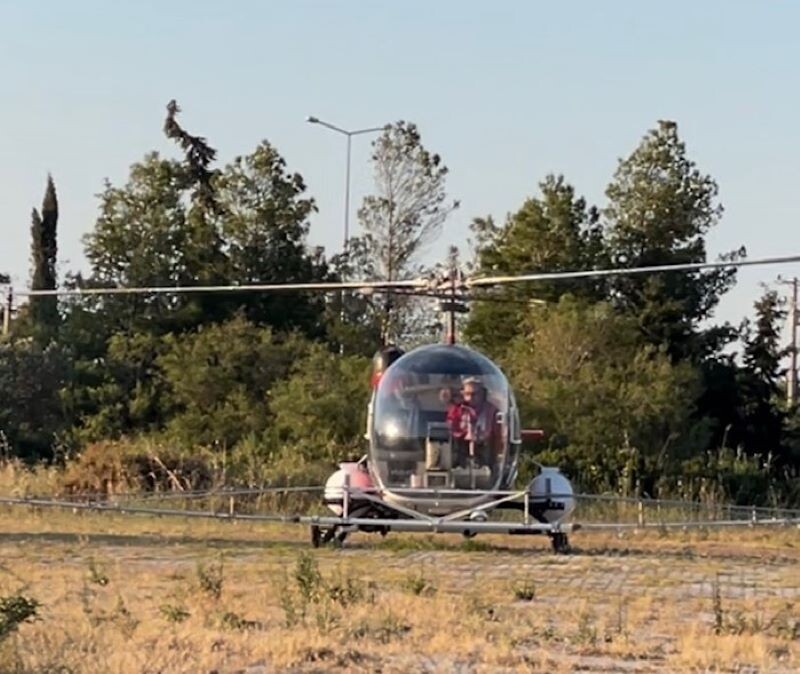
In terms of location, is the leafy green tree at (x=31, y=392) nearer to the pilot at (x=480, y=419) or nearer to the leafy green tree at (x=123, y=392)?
the leafy green tree at (x=123, y=392)

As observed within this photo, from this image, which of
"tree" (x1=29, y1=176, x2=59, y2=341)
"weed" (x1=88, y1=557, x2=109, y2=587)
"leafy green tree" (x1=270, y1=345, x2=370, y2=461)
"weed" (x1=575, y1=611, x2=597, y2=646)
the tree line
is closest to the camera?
"weed" (x1=575, y1=611, x2=597, y2=646)

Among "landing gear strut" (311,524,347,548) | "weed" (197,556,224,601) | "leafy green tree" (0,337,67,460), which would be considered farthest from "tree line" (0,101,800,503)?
"weed" (197,556,224,601)

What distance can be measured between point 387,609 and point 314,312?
36.6m

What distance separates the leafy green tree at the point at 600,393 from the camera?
114ft

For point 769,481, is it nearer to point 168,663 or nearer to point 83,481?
point 83,481

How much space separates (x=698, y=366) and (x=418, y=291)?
2812 cm

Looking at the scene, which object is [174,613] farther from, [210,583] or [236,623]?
[210,583]

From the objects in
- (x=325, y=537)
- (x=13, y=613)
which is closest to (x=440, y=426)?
(x=325, y=537)

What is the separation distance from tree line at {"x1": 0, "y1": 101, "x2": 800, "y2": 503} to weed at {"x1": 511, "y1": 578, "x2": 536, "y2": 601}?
25.7 metres

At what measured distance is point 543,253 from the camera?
147ft

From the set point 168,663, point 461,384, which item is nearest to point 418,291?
point 461,384

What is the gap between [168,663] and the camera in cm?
846

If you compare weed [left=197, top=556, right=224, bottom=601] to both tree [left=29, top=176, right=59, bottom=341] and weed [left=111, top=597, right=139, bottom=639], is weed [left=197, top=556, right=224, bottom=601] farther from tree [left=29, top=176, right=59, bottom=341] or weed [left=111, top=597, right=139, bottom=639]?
tree [left=29, top=176, right=59, bottom=341]

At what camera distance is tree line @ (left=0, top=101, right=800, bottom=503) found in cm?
4103
